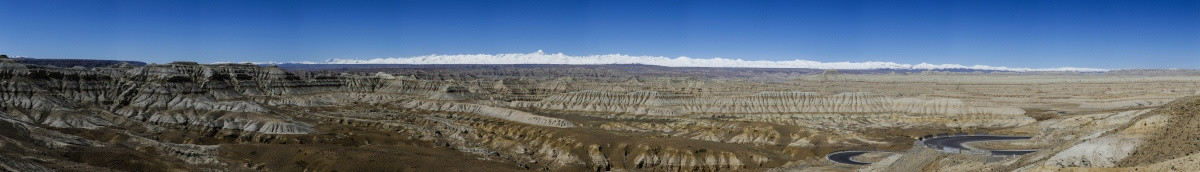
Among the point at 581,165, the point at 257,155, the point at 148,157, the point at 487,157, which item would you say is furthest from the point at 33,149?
the point at 581,165

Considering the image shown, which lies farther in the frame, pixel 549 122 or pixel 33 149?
pixel 549 122

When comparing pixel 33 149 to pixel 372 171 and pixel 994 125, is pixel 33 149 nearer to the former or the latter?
pixel 372 171

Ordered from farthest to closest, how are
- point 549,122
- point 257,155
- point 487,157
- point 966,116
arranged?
point 966,116, point 549,122, point 487,157, point 257,155

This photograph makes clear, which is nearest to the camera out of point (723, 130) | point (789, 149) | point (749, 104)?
point (789, 149)

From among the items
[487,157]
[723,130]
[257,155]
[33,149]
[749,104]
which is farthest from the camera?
[749,104]

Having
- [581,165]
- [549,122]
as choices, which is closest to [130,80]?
[549,122]

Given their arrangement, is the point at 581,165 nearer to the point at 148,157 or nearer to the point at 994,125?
the point at 148,157
